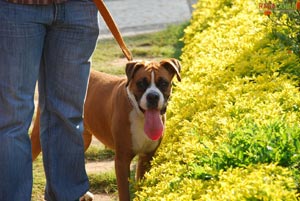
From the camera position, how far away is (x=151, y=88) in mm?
5719

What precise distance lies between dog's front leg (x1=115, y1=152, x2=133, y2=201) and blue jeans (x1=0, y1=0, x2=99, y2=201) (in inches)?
13.0

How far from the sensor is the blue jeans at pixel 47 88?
4.73 m

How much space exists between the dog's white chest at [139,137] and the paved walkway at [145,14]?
22.5 ft

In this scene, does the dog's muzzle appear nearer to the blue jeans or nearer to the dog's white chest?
the dog's white chest

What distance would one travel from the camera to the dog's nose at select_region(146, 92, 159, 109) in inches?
222

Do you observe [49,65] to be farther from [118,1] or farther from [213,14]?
[118,1]

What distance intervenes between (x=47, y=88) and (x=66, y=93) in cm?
13

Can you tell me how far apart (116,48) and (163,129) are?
6.15m

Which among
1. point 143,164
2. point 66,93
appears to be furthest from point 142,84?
point 66,93

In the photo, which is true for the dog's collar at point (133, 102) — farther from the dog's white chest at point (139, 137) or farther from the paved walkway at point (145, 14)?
the paved walkway at point (145, 14)

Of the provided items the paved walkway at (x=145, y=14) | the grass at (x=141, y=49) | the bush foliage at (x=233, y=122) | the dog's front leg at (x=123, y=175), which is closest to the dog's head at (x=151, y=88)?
the bush foliage at (x=233, y=122)

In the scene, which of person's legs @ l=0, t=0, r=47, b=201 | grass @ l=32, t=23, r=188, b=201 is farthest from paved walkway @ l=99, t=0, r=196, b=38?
person's legs @ l=0, t=0, r=47, b=201

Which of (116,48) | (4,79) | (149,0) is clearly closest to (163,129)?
(4,79)

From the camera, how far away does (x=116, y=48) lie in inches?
463
